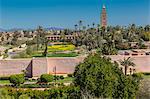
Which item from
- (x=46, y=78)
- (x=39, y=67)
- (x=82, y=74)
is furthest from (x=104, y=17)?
(x=82, y=74)

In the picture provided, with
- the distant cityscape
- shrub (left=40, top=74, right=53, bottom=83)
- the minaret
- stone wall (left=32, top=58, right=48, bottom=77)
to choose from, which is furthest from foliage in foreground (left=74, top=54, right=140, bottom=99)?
the minaret

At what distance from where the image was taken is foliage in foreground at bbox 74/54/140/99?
9930 millimetres

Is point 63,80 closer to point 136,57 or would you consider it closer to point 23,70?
point 23,70

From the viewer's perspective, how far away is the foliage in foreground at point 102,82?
32.6ft

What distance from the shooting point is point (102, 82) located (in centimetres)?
1001

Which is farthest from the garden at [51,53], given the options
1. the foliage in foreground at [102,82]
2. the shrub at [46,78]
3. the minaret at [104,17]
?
the minaret at [104,17]

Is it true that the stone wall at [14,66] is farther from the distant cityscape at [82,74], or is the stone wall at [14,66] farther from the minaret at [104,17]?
the minaret at [104,17]

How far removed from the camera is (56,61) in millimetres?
18375

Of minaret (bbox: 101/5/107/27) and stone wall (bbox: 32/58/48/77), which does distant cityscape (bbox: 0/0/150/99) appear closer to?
stone wall (bbox: 32/58/48/77)

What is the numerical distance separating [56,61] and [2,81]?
2900mm

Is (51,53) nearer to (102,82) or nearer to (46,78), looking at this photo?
(46,78)

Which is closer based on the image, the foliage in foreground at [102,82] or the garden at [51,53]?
the foliage in foreground at [102,82]

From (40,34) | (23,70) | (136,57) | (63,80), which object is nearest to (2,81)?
(23,70)

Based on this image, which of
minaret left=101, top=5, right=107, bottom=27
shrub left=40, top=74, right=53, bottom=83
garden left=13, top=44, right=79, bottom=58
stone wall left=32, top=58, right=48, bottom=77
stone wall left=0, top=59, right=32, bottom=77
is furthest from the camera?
minaret left=101, top=5, right=107, bottom=27
